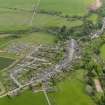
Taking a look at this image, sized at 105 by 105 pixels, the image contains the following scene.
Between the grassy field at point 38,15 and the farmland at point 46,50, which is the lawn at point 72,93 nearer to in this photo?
the farmland at point 46,50

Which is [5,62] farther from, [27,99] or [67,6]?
[67,6]

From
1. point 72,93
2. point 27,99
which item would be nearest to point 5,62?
point 27,99

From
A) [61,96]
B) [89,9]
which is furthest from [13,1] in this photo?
[61,96]

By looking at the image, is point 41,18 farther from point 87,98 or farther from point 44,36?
point 87,98

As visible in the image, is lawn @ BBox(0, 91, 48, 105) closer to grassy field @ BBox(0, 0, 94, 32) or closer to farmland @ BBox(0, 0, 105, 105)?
farmland @ BBox(0, 0, 105, 105)

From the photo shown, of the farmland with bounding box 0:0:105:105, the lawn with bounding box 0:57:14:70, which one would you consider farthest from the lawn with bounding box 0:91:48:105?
the lawn with bounding box 0:57:14:70

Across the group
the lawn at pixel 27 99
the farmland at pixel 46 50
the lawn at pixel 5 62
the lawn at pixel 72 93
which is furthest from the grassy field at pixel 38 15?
the lawn at pixel 27 99
